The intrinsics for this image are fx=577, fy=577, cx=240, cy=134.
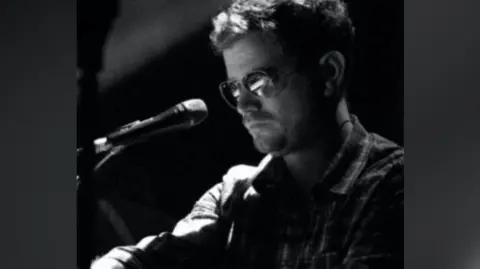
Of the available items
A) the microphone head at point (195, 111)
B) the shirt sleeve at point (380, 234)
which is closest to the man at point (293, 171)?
the shirt sleeve at point (380, 234)

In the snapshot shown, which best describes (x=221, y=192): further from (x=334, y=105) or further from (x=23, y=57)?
(x=23, y=57)

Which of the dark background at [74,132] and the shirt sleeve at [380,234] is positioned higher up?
the dark background at [74,132]

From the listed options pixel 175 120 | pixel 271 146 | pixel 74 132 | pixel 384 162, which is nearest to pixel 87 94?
pixel 74 132

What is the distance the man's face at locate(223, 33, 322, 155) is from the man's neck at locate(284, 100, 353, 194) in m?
0.05

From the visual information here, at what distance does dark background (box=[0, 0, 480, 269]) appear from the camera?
2389mm

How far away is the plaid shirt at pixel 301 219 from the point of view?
93.5 inches

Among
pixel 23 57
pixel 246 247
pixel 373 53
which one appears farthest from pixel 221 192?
pixel 23 57

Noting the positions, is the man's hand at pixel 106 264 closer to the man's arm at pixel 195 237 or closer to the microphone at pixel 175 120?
the man's arm at pixel 195 237

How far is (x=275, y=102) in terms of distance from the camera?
242cm

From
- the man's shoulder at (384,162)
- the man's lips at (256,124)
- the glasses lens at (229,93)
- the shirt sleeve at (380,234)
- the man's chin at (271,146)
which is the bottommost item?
the shirt sleeve at (380,234)

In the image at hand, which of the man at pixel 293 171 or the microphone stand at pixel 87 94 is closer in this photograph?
the man at pixel 293 171

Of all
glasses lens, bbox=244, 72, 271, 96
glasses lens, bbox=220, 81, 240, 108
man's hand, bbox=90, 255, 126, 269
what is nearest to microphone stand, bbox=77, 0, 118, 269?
man's hand, bbox=90, 255, 126, 269

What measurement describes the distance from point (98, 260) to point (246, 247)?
64 cm

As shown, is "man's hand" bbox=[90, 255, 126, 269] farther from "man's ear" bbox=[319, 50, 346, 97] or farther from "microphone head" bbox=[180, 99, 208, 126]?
"man's ear" bbox=[319, 50, 346, 97]
